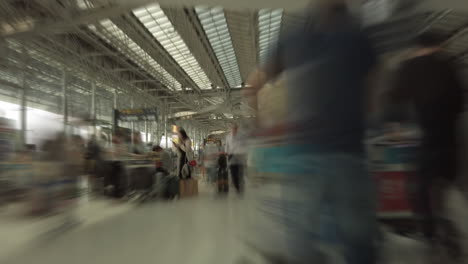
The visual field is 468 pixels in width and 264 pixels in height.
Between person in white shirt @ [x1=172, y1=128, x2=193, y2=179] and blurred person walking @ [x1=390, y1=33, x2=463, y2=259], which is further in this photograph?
person in white shirt @ [x1=172, y1=128, x2=193, y2=179]

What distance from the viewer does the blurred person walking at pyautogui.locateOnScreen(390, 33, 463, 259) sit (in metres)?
1.65

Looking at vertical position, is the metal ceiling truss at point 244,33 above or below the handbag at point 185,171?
above

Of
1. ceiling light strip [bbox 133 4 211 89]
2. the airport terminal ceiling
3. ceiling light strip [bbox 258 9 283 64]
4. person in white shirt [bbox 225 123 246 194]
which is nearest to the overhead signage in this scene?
the airport terminal ceiling

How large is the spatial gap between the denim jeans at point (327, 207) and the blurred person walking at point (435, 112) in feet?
2.76

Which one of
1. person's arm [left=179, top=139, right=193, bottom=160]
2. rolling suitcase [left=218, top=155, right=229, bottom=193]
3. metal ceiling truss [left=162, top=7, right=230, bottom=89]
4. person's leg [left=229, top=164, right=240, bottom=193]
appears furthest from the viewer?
metal ceiling truss [left=162, top=7, right=230, bottom=89]

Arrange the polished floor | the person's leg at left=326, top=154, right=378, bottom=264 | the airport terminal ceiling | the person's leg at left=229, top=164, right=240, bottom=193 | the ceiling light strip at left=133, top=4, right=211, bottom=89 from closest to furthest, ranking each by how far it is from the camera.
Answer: the person's leg at left=326, top=154, right=378, bottom=264, the polished floor, the airport terminal ceiling, the person's leg at left=229, top=164, right=240, bottom=193, the ceiling light strip at left=133, top=4, right=211, bottom=89

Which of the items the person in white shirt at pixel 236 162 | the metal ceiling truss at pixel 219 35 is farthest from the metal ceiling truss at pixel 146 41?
the person in white shirt at pixel 236 162

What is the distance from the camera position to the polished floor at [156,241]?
6.98 feet

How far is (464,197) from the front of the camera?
1.81m

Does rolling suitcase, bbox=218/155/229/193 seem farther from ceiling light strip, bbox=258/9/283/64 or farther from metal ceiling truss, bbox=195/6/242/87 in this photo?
metal ceiling truss, bbox=195/6/242/87

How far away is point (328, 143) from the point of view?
1.15m

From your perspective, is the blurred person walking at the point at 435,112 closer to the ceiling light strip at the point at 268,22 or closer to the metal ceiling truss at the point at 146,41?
the ceiling light strip at the point at 268,22

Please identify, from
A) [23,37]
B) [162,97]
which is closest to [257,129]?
[23,37]

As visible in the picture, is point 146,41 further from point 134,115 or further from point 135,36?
point 134,115
